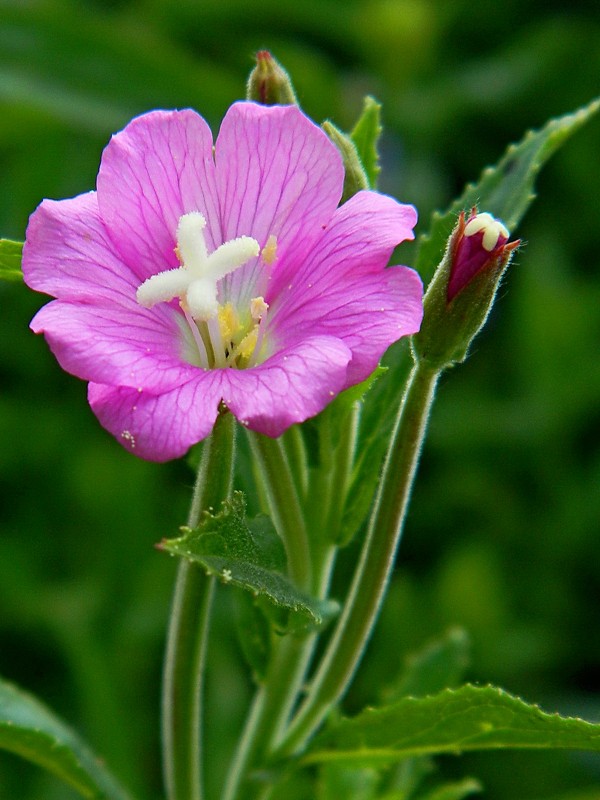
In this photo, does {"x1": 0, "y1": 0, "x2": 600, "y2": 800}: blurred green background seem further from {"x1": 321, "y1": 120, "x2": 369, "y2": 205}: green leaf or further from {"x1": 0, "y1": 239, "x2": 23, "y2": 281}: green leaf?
{"x1": 0, "y1": 239, "x2": 23, "y2": 281}: green leaf

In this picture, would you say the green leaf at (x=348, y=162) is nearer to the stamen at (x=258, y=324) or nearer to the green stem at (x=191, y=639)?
the stamen at (x=258, y=324)

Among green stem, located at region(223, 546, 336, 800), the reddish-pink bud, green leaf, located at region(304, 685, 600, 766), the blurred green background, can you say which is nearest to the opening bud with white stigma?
the reddish-pink bud

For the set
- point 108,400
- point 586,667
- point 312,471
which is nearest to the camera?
point 108,400

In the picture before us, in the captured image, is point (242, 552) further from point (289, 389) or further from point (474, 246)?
point (474, 246)

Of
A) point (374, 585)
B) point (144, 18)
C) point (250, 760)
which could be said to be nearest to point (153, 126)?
point (374, 585)

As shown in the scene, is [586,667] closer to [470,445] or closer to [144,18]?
[470,445]

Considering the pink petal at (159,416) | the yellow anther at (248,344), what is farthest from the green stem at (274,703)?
the pink petal at (159,416)

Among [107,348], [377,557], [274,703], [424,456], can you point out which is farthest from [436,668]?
[424,456]
